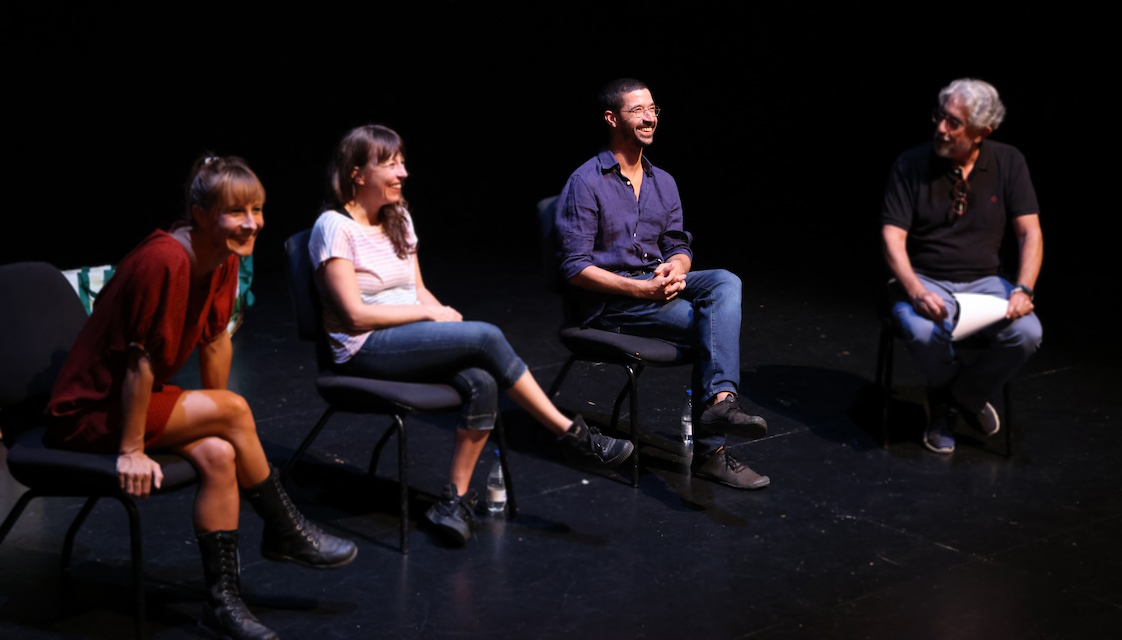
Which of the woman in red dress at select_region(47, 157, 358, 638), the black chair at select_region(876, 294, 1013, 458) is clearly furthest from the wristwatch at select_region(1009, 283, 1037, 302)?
the woman in red dress at select_region(47, 157, 358, 638)

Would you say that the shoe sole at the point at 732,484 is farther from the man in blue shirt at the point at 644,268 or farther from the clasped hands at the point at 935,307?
the clasped hands at the point at 935,307

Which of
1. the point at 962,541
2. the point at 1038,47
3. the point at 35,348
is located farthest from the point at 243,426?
the point at 1038,47

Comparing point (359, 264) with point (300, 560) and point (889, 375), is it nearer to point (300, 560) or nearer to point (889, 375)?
point (300, 560)

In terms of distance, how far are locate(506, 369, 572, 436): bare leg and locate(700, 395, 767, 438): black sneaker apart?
0.49 metres

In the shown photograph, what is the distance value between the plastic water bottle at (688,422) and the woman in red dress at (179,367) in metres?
1.03

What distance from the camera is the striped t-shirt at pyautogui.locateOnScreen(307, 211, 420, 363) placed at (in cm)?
363

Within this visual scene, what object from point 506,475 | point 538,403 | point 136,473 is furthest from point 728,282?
point 136,473

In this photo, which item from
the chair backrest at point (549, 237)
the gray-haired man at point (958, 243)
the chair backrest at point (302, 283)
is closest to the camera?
the chair backrest at point (302, 283)

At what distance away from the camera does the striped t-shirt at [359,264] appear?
Answer: 3.63m

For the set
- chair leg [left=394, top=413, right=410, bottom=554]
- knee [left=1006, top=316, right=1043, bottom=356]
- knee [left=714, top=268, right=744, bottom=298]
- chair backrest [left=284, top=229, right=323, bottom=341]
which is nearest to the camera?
knee [left=714, top=268, right=744, bottom=298]

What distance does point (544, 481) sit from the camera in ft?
13.4

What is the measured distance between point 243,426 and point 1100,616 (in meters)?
2.08

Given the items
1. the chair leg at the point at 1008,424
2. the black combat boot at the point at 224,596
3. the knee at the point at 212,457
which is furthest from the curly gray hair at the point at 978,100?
the black combat boot at the point at 224,596

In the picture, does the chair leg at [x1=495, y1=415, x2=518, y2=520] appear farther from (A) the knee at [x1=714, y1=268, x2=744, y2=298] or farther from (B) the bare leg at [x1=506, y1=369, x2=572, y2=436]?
(A) the knee at [x1=714, y1=268, x2=744, y2=298]
